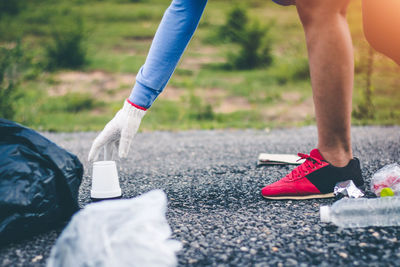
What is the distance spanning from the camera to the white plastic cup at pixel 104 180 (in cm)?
192

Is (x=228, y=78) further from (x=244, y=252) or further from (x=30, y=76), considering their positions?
(x=244, y=252)

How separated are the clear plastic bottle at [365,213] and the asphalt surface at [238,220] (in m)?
0.05

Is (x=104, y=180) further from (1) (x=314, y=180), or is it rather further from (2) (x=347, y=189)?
(2) (x=347, y=189)

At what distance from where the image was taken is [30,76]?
27.2 feet

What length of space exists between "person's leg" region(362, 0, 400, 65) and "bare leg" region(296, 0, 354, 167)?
326mm

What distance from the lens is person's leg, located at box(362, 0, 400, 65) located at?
1979 mm

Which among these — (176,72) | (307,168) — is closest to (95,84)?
(176,72)

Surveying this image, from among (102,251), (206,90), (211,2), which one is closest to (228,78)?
(206,90)

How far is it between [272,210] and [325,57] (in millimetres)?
760

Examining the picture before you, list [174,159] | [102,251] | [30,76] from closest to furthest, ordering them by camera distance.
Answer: [102,251]
[174,159]
[30,76]

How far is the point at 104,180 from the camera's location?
193cm

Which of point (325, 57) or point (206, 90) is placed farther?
point (206, 90)

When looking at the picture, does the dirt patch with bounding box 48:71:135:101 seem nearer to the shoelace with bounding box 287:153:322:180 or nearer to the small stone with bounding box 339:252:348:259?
the shoelace with bounding box 287:153:322:180

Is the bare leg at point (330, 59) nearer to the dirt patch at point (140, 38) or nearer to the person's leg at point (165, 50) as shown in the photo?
the person's leg at point (165, 50)
